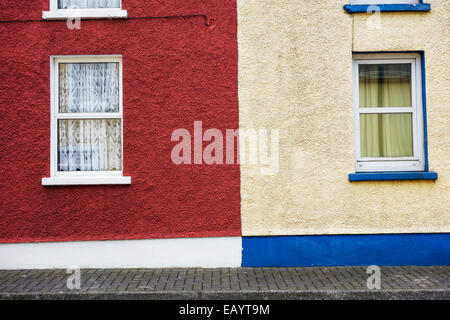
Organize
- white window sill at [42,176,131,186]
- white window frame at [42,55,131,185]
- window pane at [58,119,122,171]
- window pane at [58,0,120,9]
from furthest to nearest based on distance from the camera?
window pane at [58,0,120,9]
window pane at [58,119,122,171]
white window frame at [42,55,131,185]
white window sill at [42,176,131,186]

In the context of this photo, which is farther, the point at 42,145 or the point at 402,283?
the point at 42,145

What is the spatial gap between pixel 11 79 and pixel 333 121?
196 inches

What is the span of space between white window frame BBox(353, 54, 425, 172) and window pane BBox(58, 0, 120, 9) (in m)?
3.92

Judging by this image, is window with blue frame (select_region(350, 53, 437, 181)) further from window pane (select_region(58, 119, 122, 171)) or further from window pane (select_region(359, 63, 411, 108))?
window pane (select_region(58, 119, 122, 171))

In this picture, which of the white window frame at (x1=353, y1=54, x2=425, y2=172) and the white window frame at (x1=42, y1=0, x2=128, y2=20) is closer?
the white window frame at (x1=42, y1=0, x2=128, y2=20)

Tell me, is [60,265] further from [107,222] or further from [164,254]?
[164,254]

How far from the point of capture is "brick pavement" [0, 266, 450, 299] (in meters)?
5.98

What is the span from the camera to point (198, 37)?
24.4 feet

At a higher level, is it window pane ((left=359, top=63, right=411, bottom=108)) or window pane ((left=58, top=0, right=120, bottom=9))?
window pane ((left=58, top=0, right=120, bottom=9))

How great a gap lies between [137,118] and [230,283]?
9.37 feet

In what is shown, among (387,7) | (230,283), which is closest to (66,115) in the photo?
(230,283)

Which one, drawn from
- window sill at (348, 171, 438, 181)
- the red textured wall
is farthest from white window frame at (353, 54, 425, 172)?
the red textured wall

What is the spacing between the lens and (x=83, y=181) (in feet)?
23.9
